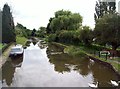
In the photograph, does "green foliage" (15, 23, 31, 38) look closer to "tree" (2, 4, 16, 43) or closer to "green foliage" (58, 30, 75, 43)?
"green foliage" (58, 30, 75, 43)

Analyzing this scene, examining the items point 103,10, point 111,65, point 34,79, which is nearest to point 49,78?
point 34,79

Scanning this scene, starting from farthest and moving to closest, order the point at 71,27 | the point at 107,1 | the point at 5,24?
the point at 71,27 → the point at 107,1 → the point at 5,24

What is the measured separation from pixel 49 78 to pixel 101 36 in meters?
16.2

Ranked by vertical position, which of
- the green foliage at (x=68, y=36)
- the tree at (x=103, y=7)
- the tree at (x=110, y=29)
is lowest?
the green foliage at (x=68, y=36)

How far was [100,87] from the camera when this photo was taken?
1517 cm

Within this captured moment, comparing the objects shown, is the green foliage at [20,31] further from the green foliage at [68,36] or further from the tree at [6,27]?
the tree at [6,27]

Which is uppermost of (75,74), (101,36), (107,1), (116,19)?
(107,1)

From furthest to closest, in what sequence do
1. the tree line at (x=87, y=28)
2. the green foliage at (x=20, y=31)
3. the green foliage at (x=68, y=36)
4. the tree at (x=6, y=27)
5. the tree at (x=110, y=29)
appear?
the green foliage at (x=20, y=31)
the green foliage at (x=68, y=36)
the tree at (x=6, y=27)
the tree line at (x=87, y=28)
the tree at (x=110, y=29)

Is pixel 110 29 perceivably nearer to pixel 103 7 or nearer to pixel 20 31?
pixel 103 7

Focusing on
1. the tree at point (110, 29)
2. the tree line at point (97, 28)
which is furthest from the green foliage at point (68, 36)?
the tree at point (110, 29)

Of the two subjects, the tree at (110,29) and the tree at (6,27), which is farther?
the tree at (6,27)

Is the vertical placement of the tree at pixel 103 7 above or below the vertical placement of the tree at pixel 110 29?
above

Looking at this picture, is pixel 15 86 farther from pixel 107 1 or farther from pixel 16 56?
pixel 107 1

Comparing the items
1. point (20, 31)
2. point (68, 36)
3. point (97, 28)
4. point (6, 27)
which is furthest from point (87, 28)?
point (20, 31)
